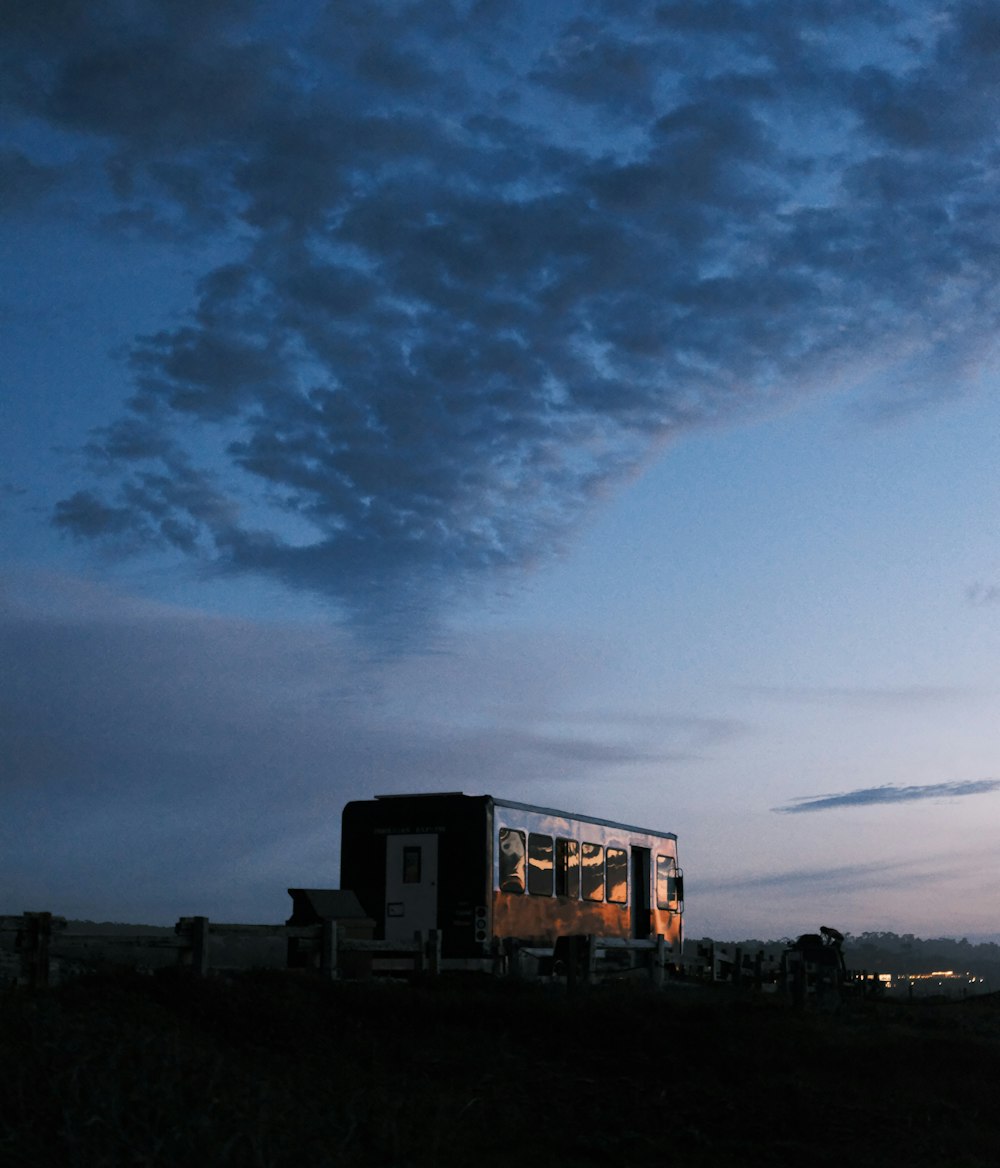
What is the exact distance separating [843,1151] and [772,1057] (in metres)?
3.96

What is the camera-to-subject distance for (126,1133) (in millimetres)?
9711

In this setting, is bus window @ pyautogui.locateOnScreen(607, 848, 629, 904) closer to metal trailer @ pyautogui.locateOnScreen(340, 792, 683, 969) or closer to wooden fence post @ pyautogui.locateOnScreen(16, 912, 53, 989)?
metal trailer @ pyautogui.locateOnScreen(340, 792, 683, 969)

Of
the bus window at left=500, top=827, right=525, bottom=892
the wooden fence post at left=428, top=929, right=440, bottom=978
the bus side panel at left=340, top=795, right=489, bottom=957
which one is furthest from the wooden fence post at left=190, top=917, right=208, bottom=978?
the bus window at left=500, top=827, right=525, bottom=892

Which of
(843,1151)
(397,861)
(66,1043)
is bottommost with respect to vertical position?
(843,1151)

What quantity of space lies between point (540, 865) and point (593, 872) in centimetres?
222

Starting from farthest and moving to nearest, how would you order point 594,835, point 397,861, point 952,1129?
1. point 594,835
2. point 397,861
3. point 952,1129

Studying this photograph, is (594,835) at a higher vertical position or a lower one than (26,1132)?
higher

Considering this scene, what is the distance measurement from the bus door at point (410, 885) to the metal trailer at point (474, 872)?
0.06 feet

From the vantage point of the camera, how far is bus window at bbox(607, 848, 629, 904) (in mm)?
29281

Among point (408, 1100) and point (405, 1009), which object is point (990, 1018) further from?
point (408, 1100)

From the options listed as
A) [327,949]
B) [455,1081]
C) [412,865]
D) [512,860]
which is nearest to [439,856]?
[412,865]

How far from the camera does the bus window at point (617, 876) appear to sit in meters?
29.3

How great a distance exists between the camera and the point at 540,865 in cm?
2664

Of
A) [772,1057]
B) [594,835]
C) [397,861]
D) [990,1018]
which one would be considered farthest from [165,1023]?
[990,1018]
